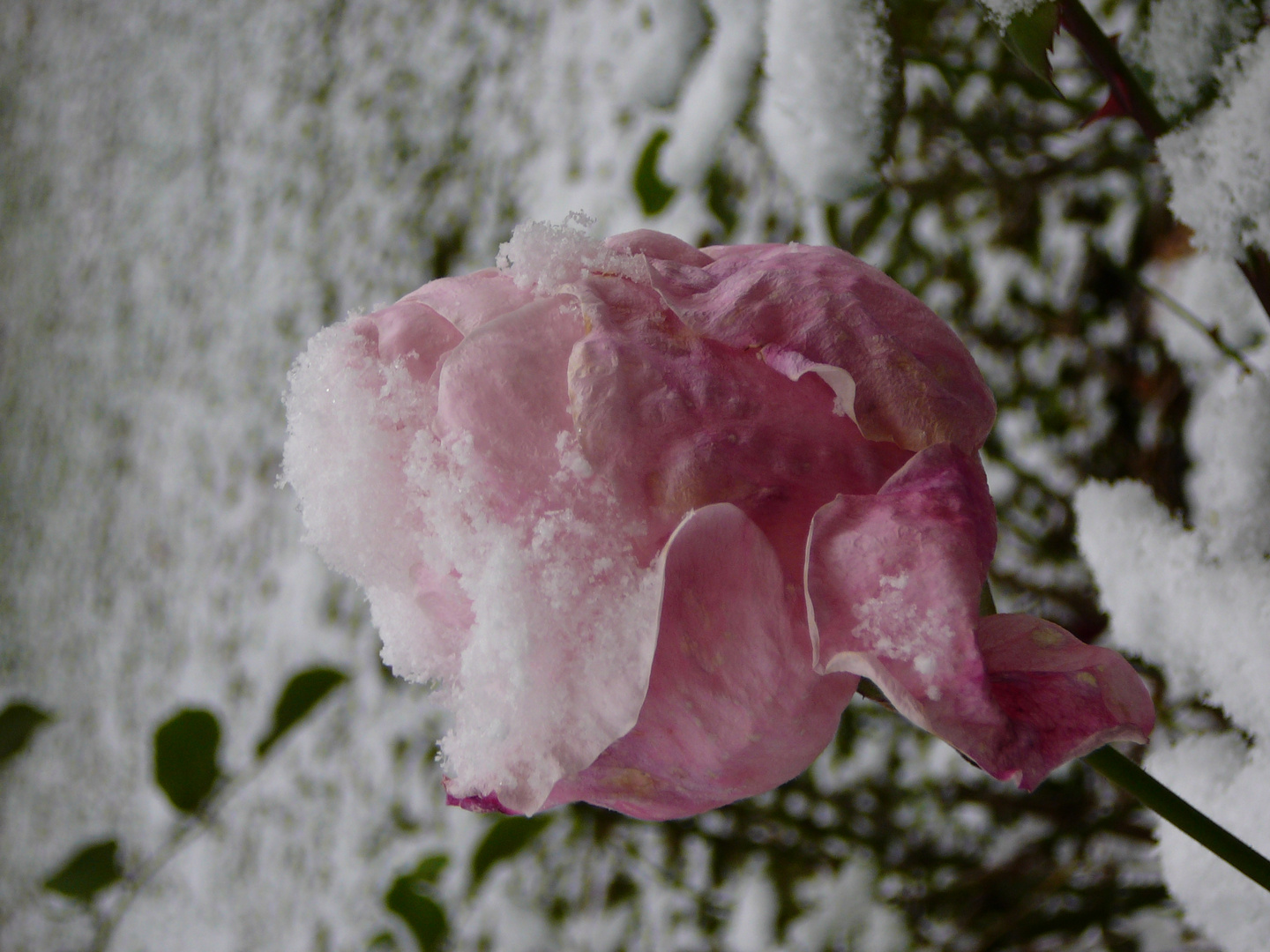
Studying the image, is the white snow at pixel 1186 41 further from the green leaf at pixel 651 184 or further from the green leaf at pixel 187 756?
the green leaf at pixel 187 756

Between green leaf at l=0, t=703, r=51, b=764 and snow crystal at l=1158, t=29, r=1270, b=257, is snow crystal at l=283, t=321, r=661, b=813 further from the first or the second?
green leaf at l=0, t=703, r=51, b=764

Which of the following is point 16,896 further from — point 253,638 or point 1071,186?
point 1071,186

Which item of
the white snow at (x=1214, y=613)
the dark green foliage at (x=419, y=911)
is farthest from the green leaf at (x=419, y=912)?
the white snow at (x=1214, y=613)

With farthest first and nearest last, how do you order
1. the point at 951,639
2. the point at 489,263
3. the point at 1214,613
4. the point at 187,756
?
the point at 489,263, the point at 187,756, the point at 1214,613, the point at 951,639

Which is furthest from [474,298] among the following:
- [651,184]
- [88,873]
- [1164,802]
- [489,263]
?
[489,263]

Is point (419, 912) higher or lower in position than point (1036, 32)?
lower

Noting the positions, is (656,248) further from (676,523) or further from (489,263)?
(489,263)

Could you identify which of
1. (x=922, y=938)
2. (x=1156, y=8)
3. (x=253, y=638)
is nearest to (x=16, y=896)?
(x=253, y=638)

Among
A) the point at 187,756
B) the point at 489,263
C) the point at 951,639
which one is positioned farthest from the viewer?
the point at 489,263
